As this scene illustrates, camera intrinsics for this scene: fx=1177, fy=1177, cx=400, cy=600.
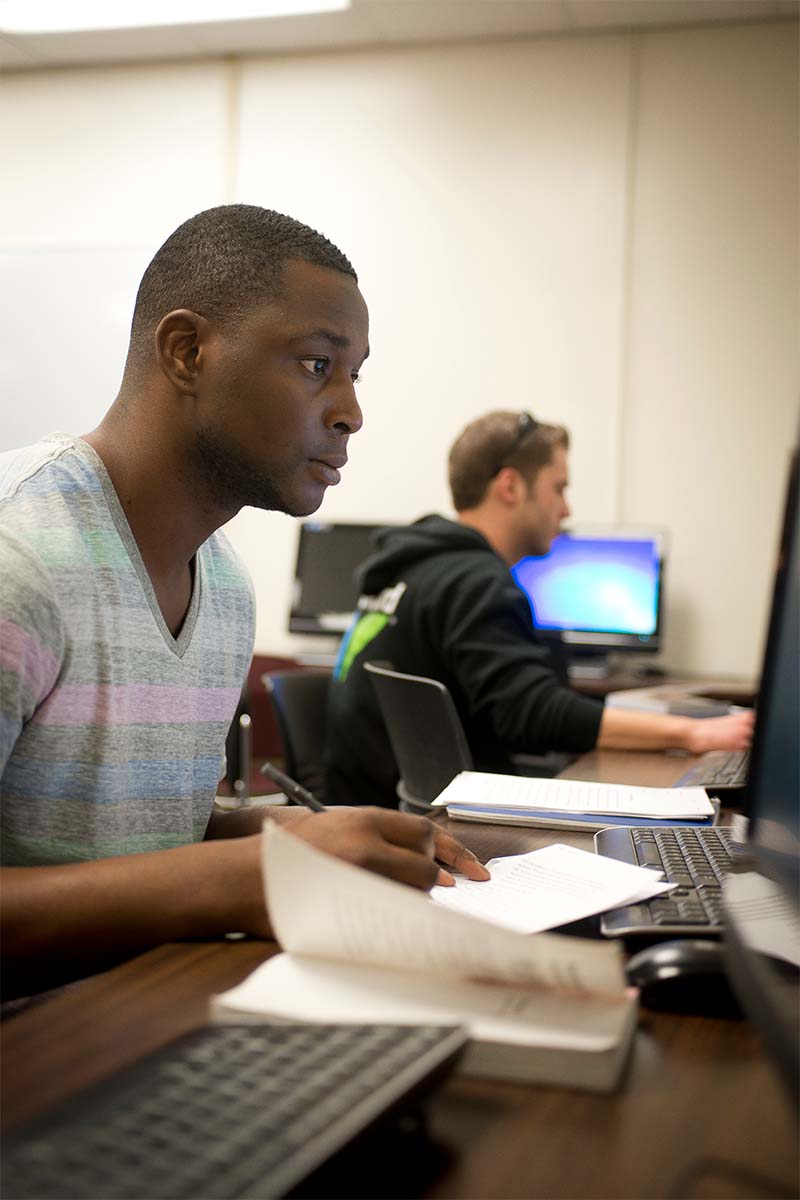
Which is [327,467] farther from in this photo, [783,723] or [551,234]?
[551,234]

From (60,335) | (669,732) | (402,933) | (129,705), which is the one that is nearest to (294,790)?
(129,705)

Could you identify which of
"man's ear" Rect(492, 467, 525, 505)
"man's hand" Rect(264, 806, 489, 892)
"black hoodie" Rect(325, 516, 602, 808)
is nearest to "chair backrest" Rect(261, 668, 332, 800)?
"black hoodie" Rect(325, 516, 602, 808)

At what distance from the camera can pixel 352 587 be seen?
4.20 m

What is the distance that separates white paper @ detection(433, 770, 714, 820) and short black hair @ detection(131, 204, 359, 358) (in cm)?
62

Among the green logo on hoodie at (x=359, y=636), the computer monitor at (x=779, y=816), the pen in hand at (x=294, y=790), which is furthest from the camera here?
the green logo on hoodie at (x=359, y=636)

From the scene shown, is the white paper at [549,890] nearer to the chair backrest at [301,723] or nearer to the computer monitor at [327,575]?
the chair backrest at [301,723]

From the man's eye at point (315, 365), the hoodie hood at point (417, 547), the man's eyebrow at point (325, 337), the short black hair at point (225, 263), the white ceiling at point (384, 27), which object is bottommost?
the hoodie hood at point (417, 547)

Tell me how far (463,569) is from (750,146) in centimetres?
257

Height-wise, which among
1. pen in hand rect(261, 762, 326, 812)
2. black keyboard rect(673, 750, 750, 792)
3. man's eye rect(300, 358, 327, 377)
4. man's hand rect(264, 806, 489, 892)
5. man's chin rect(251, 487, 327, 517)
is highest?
man's eye rect(300, 358, 327, 377)

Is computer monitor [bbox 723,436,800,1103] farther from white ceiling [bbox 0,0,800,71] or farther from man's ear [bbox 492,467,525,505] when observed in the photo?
white ceiling [bbox 0,0,800,71]

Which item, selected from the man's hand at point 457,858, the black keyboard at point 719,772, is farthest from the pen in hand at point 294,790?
the black keyboard at point 719,772

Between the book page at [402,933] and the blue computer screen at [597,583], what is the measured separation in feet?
10.4

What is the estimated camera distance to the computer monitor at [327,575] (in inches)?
166

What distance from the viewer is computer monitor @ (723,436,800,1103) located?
0.56 m
